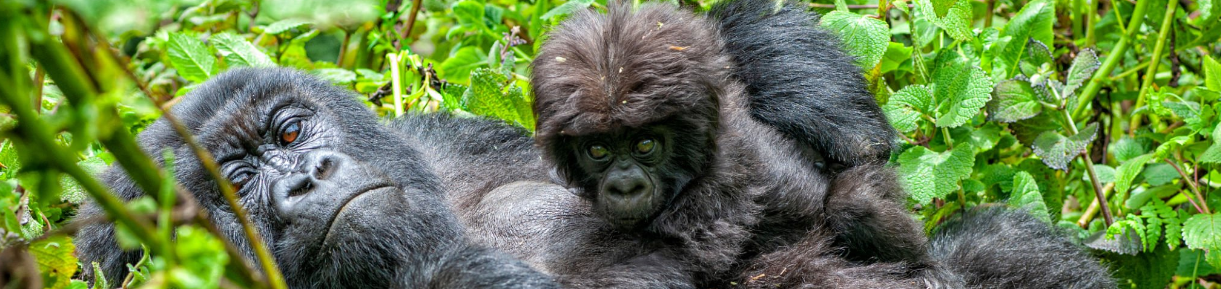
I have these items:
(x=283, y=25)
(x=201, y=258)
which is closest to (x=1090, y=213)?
(x=283, y=25)

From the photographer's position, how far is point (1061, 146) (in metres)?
3.13

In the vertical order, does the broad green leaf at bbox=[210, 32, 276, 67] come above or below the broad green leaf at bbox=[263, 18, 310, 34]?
above

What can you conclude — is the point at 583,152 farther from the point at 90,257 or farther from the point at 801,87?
the point at 90,257

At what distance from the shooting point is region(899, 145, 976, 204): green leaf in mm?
2945

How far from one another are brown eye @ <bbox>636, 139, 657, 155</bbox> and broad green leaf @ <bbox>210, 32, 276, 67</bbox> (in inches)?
70.8

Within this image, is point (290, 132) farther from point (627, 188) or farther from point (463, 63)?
point (463, 63)

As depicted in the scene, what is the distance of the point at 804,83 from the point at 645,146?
0.79 m

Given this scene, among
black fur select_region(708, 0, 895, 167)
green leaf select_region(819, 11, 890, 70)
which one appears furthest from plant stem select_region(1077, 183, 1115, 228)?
green leaf select_region(819, 11, 890, 70)

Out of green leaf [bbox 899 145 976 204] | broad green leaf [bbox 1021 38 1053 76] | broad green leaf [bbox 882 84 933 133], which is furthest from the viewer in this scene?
broad green leaf [bbox 1021 38 1053 76]

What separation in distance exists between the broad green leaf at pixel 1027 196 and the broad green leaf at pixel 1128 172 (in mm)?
224

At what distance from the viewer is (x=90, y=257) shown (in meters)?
2.62

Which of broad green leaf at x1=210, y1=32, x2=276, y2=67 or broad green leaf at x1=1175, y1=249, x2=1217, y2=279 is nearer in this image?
broad green leaf at x1=1175, y1=249, x2=1217, y2=279

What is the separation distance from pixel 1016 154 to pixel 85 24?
355 centimetres

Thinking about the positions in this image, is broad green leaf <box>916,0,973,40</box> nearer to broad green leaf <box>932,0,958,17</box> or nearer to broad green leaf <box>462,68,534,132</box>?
broad green leaf <box>932,0,958,17</box>
